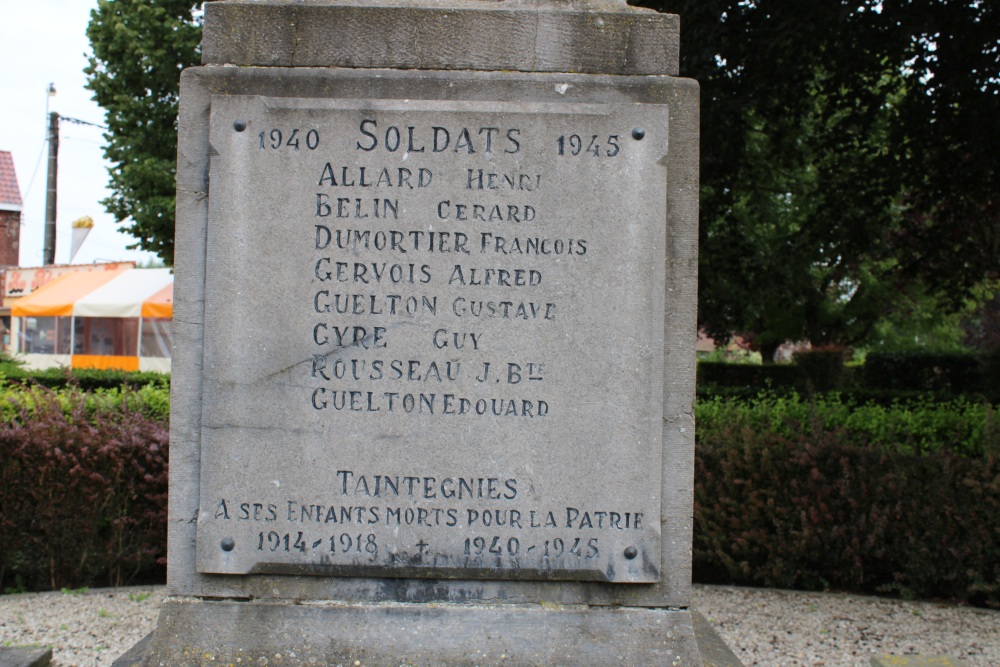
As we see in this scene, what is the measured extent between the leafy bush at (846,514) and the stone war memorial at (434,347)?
370 centimetres

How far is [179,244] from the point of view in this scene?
9.51 ft

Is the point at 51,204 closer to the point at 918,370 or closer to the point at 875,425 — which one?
the point at 918,370

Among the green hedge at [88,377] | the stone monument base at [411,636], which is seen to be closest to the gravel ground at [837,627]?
the stone monument base at [411,636]

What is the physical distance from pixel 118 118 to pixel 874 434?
17.8 meters

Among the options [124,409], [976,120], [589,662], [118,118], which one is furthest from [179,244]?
[118,118]

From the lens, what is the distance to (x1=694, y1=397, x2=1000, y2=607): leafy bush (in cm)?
602

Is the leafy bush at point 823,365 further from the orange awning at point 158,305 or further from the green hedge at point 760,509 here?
the orange awning at point 158,305

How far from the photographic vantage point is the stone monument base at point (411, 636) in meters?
2.79

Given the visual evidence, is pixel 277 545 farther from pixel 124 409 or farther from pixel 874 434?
pixel 874 434

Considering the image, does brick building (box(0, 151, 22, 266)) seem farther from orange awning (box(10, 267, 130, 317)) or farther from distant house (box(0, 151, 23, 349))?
orange awning (box(10, 267, 130, 317))

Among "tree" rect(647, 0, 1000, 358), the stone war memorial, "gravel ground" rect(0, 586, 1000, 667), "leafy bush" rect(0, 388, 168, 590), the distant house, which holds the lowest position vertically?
"gravel ground" rect(0, 586, 1000, 667)

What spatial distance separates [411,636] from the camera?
281cm

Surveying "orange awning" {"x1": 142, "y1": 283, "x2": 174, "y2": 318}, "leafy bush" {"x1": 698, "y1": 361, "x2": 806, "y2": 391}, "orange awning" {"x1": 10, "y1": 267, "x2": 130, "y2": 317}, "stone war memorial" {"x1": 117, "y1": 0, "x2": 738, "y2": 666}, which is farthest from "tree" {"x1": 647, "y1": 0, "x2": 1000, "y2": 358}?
"orange awning" {"x1": 10, "y1": 267, "x2": 130, "y2": 317}

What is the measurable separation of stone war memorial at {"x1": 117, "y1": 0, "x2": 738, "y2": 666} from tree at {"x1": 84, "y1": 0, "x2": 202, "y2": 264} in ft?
55.1
